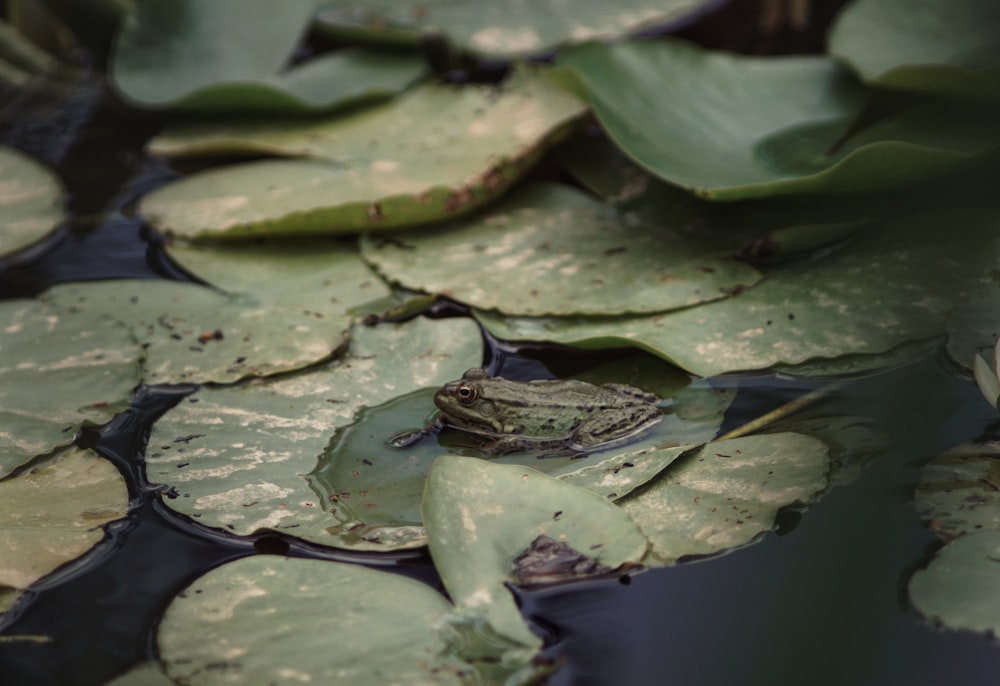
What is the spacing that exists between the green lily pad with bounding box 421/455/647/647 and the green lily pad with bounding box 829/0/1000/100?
1877 millimetres

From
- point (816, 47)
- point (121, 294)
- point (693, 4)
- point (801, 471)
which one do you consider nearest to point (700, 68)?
point (693, 4)

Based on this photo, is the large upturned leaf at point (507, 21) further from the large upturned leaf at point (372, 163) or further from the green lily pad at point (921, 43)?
the green lily pad at point (921, 43)

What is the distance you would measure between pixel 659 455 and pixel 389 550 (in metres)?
0.67

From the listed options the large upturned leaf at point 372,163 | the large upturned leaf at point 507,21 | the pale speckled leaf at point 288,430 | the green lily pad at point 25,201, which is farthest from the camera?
the large upturned leaf at point 507,21

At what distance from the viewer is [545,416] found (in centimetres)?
241

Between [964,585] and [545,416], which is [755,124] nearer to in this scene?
[545,416]

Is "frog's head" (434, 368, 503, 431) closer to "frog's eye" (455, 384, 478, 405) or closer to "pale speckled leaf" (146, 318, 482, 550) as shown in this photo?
"frog's eye" (455, 384, 478, 405)

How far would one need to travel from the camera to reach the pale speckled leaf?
2.12 meters

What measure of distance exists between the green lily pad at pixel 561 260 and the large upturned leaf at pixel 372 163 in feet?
0.34

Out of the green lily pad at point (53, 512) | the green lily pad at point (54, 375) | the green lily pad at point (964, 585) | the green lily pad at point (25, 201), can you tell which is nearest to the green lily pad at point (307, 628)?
the green lily pad at point (53, 512)

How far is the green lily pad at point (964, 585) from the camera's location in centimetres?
172

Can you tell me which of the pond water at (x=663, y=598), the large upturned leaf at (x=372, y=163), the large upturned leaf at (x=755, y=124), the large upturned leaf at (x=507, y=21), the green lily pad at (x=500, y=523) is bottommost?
the pond water at (x=663, y=598)

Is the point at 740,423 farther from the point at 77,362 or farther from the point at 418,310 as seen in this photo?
the point at 77,362

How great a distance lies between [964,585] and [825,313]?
972 millimetres
